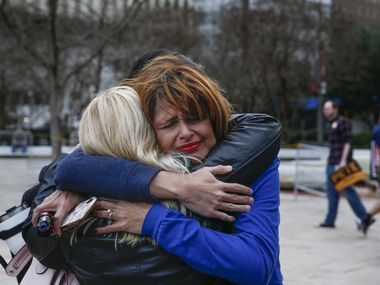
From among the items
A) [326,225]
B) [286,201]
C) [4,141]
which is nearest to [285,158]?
[286,201]

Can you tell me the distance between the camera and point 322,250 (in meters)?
7.41

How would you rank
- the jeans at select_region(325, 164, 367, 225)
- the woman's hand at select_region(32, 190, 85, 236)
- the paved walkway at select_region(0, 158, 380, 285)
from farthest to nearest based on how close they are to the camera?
the jeans at select_region(325, 164, 367, 225) < the paved walkway at select_region(0, 158, 380, 285) < the woman's hand at select_region(32, 190, 85, 236)

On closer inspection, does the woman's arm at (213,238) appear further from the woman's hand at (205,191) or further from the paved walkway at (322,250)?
the paved walkway at (322,250)

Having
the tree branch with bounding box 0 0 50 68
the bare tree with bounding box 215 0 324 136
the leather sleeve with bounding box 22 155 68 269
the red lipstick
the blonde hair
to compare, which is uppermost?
the blonde hair

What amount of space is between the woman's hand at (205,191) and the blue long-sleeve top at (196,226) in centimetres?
3

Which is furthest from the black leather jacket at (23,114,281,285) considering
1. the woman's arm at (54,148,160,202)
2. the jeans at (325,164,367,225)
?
the jeans at (325,164,367,225)

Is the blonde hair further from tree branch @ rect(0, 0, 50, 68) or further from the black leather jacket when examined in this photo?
tree branch @ rect(0, 0, 50, 68)

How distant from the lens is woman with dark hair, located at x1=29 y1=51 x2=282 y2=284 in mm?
1536

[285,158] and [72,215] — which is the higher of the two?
[72,215]

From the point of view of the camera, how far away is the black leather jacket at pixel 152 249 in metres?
1.54

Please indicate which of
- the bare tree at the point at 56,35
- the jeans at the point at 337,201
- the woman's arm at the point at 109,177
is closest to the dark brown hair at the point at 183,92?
the woman's arm at the point at 109,177

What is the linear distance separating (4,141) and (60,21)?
1085cm

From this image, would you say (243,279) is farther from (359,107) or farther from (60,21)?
(359,107)

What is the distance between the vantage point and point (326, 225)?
29.8ft
